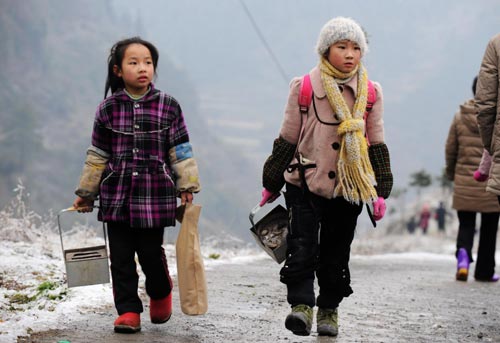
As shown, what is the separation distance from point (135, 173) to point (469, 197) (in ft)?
16.8

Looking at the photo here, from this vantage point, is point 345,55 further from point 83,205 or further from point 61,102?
point 61,102

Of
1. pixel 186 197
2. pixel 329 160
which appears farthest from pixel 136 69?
pixel 329 160

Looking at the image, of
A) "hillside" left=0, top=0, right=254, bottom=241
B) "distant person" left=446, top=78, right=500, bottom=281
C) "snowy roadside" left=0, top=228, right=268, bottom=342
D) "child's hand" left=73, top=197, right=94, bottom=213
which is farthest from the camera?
"hillside" left=0, top=0, right=254, bottom=241

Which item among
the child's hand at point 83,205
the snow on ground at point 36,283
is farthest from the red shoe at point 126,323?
the child's hand at point 83,205

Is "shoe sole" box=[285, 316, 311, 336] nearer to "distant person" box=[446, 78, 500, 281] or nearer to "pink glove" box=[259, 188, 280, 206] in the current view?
"pink glove" box=[259, 188, 280, 206]

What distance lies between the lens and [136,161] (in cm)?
522

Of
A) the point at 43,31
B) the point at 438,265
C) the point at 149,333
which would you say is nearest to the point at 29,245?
the point at 149,333

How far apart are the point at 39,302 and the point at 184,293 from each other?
3.95ft

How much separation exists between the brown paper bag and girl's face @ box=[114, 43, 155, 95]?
77 cm

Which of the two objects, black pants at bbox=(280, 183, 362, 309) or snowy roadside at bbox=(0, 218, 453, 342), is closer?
black pants at bbox=(280, 183, 362, 309)

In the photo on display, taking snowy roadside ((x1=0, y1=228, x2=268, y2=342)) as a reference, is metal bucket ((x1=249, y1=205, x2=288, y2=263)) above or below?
above

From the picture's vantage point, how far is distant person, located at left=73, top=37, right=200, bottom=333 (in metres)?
5.22

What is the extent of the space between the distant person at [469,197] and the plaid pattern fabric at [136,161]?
4.87 metres

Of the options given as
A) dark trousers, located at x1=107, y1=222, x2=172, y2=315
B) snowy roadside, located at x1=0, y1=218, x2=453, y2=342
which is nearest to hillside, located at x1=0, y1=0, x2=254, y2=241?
snowy roadside, located at x1=0, y1=218, x2=453, y2=342
